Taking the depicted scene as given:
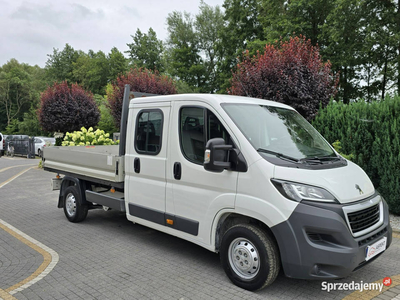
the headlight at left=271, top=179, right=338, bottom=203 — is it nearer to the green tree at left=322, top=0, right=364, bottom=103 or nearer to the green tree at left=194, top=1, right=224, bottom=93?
the green tree at left=322, top=0, right=364, bottom=103

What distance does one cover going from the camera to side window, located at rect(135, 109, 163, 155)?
15.6 ft

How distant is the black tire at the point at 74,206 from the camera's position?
650 cm

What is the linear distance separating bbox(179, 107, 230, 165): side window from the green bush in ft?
15.0

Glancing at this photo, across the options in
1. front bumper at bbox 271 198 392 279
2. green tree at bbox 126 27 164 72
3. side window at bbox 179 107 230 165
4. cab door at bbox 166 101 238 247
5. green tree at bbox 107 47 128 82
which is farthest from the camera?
green tree at bbox 107 47 128 82

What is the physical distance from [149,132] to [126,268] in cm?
194

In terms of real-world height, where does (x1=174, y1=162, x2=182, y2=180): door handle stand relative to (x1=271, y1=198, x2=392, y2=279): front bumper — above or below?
above

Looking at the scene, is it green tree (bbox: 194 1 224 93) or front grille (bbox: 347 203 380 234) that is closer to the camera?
front grille (bbox: 347 203 380 234)

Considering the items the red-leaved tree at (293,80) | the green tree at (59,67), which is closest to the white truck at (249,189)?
the red-leaved tree at (293,80)

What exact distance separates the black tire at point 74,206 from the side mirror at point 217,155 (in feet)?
12.2

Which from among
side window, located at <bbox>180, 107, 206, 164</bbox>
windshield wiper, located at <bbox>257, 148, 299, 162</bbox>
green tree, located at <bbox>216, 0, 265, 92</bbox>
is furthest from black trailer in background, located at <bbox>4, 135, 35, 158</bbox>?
windshield wiper, located at <bbox>257, 148, 299, 162</bbox>

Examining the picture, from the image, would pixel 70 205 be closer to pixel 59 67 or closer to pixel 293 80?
pixel 293 80

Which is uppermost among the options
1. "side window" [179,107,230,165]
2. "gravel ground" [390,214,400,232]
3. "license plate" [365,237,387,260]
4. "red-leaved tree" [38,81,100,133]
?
"red-leaved tree" [38,81,100,133]

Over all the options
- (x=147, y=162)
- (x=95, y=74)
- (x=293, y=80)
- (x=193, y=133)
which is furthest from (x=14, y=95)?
(x=193, y=133)

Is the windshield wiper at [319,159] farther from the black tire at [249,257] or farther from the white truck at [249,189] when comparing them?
A: the black tire at [249,257]
